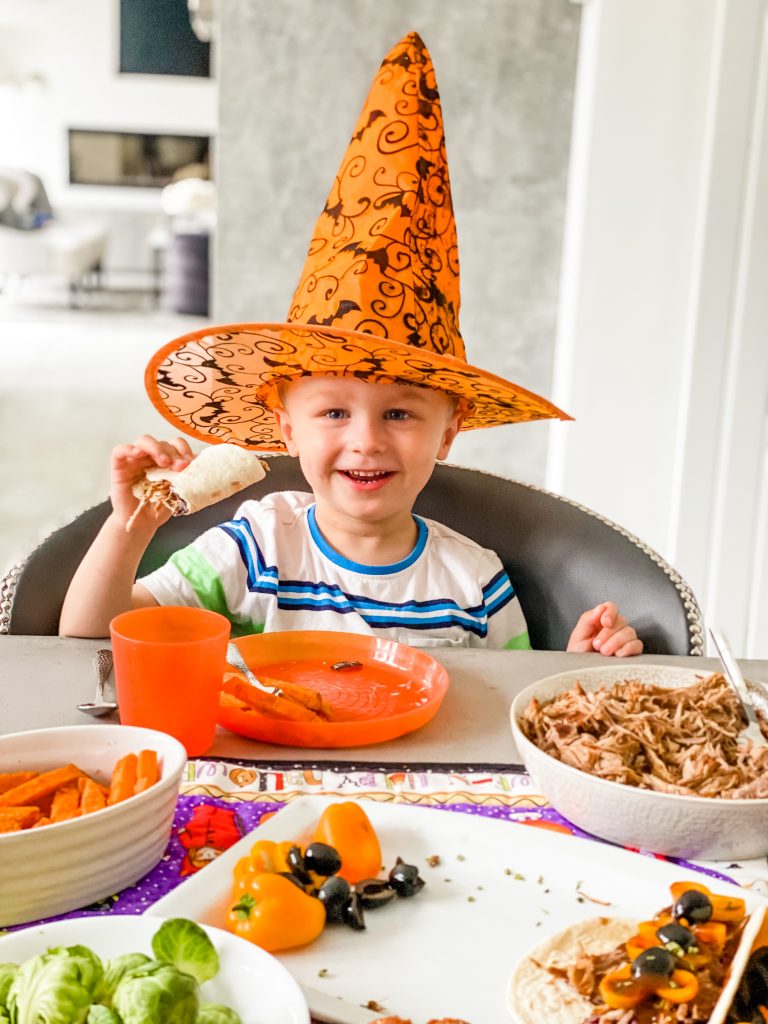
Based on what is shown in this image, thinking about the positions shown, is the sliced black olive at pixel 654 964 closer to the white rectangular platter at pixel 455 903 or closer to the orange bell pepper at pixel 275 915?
the white rectangular platter at pixel 455 903

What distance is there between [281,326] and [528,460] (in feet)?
7.75

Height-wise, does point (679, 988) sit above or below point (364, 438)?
below

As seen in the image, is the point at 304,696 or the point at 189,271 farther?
the point at 189,271

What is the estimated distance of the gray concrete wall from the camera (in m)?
3.15

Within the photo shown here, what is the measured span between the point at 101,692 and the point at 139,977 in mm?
577

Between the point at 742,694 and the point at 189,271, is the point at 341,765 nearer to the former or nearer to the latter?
the point at 742,694

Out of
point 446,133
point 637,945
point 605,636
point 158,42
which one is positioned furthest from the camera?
point 158,42

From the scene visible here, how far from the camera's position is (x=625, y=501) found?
3.29 metres

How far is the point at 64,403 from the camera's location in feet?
22.3

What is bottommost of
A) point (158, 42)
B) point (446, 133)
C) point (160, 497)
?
point (160, 497)

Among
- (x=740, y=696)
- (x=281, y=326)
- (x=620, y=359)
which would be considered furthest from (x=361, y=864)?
(x=620, y=359)

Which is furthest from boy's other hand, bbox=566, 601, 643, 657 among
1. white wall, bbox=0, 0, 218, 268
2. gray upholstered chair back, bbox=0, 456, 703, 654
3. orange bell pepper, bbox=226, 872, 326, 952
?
white wall, bbox=0, 0, 218, 268

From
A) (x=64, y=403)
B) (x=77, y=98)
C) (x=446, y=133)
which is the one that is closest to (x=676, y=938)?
(x=446, y=133)

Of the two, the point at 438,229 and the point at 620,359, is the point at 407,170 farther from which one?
the point at 620,359
